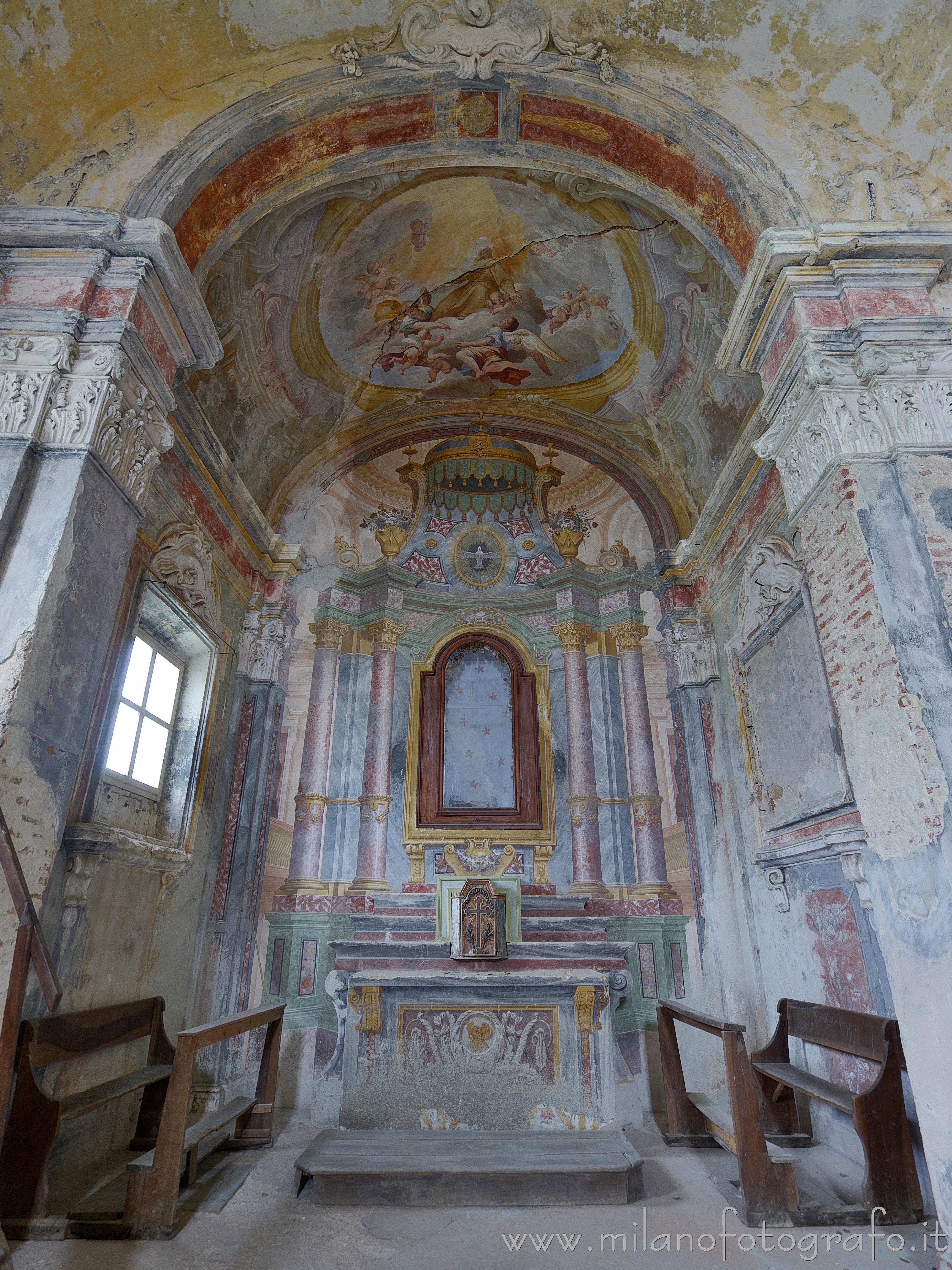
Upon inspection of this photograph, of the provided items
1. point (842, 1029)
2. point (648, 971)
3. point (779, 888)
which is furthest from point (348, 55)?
point (648, 971)

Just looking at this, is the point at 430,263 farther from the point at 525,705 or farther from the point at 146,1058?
the point at 146,1058

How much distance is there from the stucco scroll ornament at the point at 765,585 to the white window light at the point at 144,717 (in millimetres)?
4639

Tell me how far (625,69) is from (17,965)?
6489mm

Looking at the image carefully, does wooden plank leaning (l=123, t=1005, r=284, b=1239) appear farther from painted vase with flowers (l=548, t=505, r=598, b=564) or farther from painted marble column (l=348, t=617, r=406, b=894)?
painted vase with flowers (l=548, t=505, r=598, b=564)

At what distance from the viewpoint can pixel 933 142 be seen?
15.3 feet

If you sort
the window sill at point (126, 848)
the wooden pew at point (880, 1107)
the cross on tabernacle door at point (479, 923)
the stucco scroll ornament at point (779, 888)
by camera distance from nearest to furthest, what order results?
the wooden pew at point (880, 1107) → the window sill at point (126, 848) → the stucco scroll ornament at point (779, 888) → the cross on tabernacle door at point (479, 923)

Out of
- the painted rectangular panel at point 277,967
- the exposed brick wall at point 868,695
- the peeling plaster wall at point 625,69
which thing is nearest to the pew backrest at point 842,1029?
the exposed brick wall at point 868,695

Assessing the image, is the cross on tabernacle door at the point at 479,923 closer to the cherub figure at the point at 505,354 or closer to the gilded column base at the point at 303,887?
the gilded column base at the point at 303,887

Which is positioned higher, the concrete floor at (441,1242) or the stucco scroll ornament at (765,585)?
the stucco scroll ornament at (765,585)

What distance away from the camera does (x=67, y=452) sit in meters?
3.78

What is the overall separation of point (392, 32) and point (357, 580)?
4601mm

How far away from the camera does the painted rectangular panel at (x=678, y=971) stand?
6289 millimetres

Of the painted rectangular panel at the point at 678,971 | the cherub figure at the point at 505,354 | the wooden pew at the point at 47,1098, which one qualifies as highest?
the cherub figure at the point at 505,354

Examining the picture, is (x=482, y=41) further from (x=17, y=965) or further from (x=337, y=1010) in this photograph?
(x=337, y=1010)
